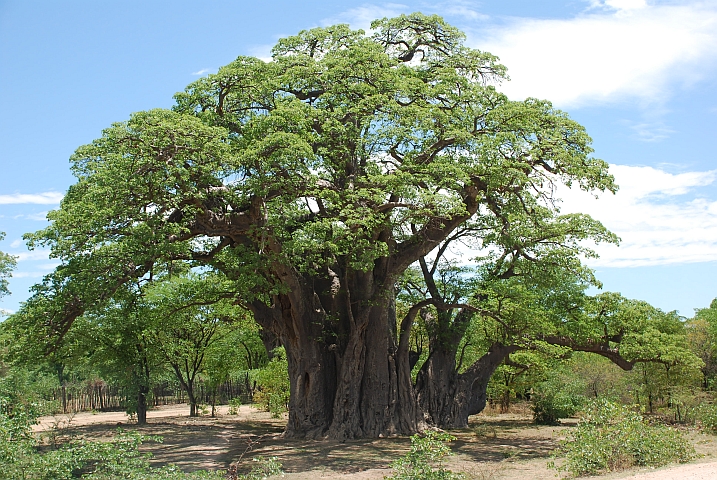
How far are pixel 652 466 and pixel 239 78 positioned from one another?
11563 millimetres

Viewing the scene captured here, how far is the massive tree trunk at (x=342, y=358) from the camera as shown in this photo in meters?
16.7

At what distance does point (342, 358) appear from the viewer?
17250 millimetres

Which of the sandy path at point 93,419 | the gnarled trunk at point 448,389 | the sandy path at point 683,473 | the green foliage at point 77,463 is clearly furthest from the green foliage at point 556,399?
the green foliage at point 77,463

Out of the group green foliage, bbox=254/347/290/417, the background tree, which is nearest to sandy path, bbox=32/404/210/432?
the background tree

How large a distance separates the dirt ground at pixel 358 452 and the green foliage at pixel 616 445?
414 mm

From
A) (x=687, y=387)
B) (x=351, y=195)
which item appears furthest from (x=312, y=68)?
(x=687, y=387)

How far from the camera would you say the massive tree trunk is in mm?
16703

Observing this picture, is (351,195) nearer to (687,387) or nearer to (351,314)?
(351,314)

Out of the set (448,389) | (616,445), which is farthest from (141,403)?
(616,445)

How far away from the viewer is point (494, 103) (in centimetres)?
1571

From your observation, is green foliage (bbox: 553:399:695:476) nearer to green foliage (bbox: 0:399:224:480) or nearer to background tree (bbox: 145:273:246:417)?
green foliage (bbox: 0:399:224:480)

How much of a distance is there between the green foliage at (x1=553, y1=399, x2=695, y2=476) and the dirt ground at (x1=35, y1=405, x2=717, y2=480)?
1.36ft

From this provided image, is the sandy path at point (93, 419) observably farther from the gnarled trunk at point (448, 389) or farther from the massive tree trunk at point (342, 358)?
the gnarled trunk at point (448, 389)

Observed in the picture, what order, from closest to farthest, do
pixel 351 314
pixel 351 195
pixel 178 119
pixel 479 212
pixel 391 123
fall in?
1. pixel 178 119
2. pixel 351 195
3. pixel 391 123
4. pixel 351 314
5. pixel 479 212
